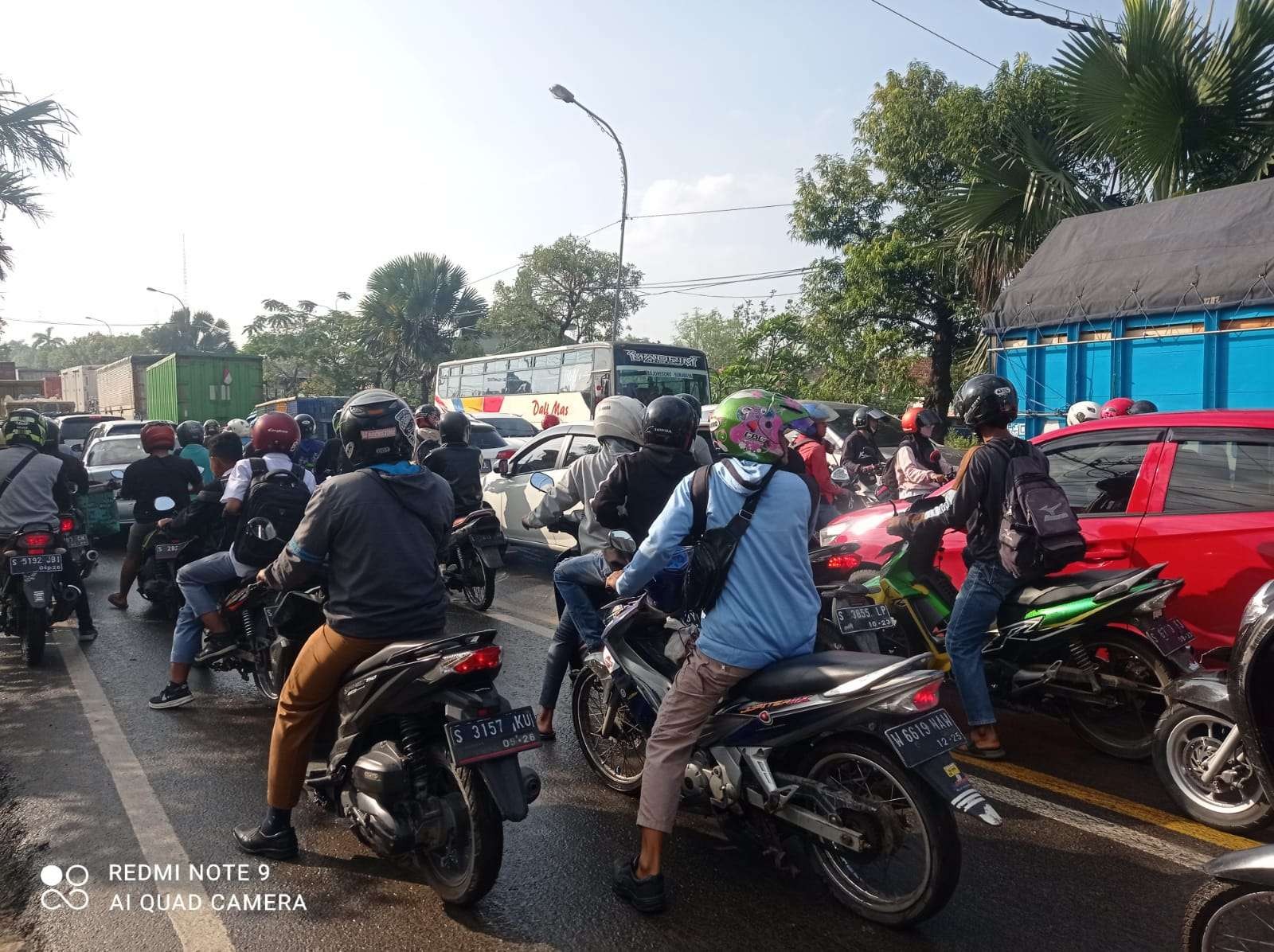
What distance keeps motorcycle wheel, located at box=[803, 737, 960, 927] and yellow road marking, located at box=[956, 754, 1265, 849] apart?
51.6 inches

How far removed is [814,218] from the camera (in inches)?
957

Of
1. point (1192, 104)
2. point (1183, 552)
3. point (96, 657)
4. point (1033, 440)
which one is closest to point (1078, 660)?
point (1183, 552)

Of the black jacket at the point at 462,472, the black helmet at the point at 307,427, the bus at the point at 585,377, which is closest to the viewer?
the black jacket at the point at 462,472

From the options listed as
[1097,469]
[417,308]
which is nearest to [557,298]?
[417,308]

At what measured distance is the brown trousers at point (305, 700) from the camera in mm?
3432

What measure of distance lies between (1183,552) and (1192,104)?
30.9 feet

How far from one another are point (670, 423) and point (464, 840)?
6.38 ft

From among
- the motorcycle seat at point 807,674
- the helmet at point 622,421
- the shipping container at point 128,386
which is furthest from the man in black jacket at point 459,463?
the shipping container at point 128,386

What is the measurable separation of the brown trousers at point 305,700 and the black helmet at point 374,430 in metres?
0.64

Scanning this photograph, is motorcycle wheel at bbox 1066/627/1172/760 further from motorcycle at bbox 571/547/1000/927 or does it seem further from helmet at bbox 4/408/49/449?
helmet at bbox 4/408/49/449

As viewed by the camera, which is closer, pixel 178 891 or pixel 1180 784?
pixel 178 891

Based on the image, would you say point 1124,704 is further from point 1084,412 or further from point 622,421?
point 1084,412

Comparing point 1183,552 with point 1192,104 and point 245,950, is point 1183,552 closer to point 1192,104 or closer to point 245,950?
point 245,950

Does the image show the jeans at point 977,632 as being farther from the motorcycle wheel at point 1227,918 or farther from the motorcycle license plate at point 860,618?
the motorcycle wheel at point 1227,918
